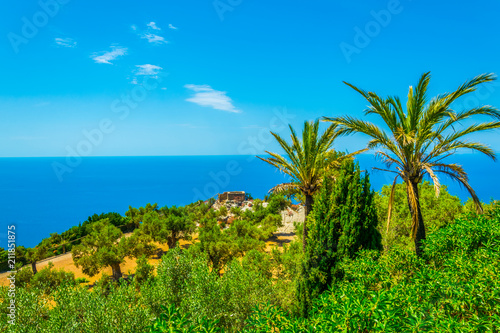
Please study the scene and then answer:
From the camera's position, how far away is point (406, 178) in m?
9.31

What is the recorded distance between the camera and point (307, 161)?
12.5 metres

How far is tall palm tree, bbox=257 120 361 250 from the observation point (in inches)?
494

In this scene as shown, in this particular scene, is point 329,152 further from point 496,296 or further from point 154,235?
point 154,235

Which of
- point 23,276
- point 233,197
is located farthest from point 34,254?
point 233,197

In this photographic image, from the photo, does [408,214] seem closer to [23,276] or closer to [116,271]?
[116,271]

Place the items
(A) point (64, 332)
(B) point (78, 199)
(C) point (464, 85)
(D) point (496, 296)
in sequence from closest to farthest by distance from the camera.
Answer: (D) point (496, 296)
(A) point (64, 332)
(C) point (464, 85)
(B) point (78, 199)

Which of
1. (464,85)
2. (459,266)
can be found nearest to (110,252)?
(459,266)

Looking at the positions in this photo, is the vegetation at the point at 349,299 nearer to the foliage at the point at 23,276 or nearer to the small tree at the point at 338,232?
the small tree at the point at 338,232

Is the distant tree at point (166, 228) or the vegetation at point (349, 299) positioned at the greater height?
the distant tree at point (166, 228)

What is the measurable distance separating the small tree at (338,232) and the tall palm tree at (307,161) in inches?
80.7

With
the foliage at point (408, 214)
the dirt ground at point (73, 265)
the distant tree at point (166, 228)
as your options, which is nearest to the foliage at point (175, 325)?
the foliage at point (408, 214)

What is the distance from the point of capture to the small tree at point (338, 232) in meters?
9.72

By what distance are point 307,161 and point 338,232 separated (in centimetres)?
382

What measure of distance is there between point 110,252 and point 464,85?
23.3 meters
